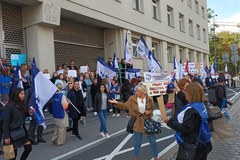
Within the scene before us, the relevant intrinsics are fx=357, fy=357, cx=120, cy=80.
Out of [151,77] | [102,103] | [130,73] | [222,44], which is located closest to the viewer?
[102,103]

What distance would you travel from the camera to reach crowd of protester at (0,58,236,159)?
4.68 m

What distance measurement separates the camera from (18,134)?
6191 mm

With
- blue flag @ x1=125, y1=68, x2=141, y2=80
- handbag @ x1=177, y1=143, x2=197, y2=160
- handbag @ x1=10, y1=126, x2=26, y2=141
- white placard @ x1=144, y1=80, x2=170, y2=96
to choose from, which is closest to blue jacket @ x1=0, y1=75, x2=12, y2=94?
handbag @ x1=10, y1=126, x2=26, y2=141

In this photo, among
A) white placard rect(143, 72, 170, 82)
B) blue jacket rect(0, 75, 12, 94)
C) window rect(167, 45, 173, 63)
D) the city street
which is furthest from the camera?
window rect(167, 45, 173, 63)

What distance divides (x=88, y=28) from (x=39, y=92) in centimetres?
1191

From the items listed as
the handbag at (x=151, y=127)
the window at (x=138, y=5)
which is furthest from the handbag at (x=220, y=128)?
the window at (x=138, y=5)

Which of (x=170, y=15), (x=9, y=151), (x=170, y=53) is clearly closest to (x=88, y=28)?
(x=170, y=53)

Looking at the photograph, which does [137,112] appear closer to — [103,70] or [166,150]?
[166,150]

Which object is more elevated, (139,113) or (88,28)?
(88,28)

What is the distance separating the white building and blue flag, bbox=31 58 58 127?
6091 mm

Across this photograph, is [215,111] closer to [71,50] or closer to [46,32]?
[46,32]

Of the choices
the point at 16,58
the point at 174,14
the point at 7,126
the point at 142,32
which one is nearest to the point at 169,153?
the point at 7,126

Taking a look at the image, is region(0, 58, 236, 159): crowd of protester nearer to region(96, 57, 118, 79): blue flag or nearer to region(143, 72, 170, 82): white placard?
region(96, 57, 118, 79): blue flag

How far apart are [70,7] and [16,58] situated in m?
4.67
